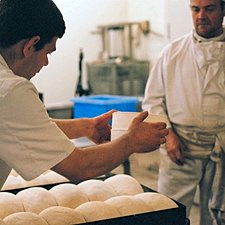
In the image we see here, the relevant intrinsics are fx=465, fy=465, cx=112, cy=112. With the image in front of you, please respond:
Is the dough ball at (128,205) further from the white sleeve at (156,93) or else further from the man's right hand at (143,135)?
the white sleeve at (156,93)

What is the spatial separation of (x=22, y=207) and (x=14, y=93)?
554mm

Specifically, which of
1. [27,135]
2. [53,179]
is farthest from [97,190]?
[27,135]

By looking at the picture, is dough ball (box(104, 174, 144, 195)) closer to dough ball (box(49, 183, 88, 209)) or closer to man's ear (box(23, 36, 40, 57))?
dough ball (box(49, 183, 88, 209))

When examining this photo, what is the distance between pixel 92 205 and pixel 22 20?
0.70m

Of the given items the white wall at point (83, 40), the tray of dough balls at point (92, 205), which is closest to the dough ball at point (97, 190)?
the tray of dough balls at point (92, 205)

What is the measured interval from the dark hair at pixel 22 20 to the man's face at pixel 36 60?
6cm

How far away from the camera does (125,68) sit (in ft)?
18.1

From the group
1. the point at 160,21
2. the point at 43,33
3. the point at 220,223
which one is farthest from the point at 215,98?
the point at 160,21

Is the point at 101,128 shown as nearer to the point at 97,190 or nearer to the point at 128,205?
the point at 97,190

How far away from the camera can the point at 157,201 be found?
1.72 m

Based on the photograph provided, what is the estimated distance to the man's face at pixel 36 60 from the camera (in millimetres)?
1432

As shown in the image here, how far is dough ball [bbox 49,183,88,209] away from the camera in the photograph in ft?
5.78

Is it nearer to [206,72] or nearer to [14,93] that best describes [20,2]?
[14,93]

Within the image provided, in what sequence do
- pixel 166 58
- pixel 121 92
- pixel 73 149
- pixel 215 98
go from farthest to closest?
pixel 121 92 < pixel 166 58 < pixel 215 98 < pixel 73 149
